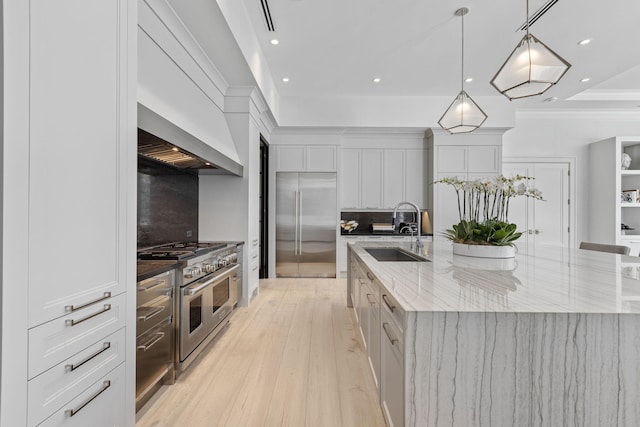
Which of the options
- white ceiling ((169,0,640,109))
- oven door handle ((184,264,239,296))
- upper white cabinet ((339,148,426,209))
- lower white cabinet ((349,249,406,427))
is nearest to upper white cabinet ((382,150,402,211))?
upper white cabinet ((339,148,426,209))

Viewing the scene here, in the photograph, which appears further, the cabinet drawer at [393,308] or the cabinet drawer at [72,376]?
the cabinet drawer at [393,308]

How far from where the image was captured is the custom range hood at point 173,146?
178 cm

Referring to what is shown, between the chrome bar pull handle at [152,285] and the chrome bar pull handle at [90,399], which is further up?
the chrome bar pull handle at [152,285]

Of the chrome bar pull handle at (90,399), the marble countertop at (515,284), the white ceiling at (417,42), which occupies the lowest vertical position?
the chrome bar pull handle at (90,399)

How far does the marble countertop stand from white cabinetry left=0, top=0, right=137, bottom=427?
1131 mm

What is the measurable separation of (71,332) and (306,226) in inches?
167

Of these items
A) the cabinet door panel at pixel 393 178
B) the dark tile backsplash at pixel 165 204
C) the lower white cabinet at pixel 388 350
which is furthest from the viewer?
the cabinet door panel at pixel 393 178

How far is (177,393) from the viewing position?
6.23ft

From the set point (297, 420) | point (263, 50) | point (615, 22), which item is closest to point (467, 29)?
point (615, 22)

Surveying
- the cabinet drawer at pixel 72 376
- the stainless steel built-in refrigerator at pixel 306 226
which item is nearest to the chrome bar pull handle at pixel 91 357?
the cabinet drawer at pixel 72 376

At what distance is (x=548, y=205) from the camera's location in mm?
5492

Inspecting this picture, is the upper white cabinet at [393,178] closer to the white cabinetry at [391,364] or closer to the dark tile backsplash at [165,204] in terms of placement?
the dark tile backsplash at [165,204]

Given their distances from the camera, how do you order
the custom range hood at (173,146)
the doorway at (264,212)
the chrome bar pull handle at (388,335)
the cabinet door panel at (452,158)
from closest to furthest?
the chrome bar pull handle at (388,335) → the custom range hood at (173,146) → the doorway at (264,212) → the cabinet door panel at (452,158)

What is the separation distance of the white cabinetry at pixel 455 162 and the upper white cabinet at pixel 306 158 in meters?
1.78
